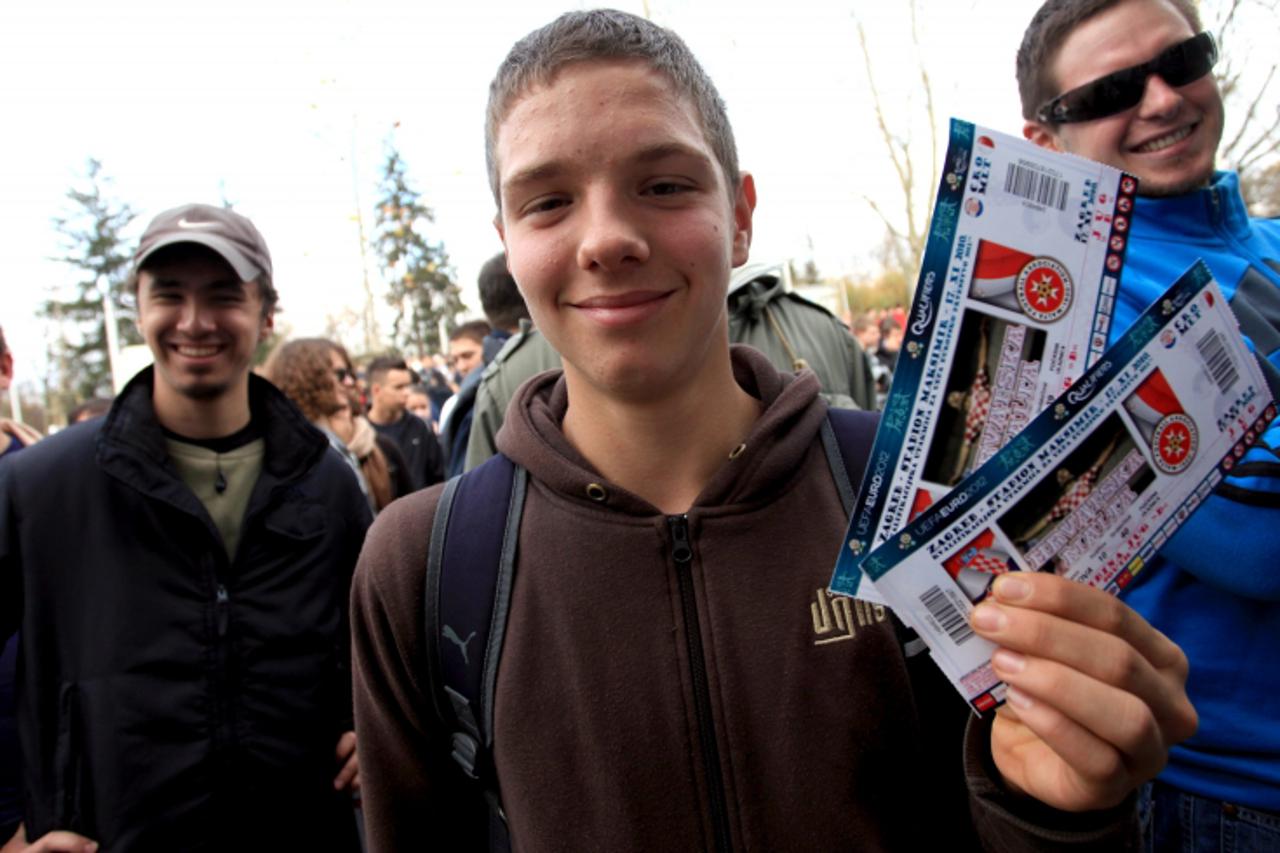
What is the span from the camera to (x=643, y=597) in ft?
4.75

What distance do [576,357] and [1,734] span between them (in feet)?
9.17

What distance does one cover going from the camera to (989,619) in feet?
3.25

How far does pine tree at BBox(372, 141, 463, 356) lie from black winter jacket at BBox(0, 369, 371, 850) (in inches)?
1587

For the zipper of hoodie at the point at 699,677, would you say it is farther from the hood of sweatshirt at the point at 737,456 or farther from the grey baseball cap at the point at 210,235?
the grey baseball cap at the point at 210,235

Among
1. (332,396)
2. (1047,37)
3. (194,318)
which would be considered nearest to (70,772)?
(194,318)

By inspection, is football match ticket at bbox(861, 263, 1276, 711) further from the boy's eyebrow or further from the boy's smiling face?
the boy's eyebrow

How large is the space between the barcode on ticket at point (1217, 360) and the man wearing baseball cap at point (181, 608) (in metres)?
2.52

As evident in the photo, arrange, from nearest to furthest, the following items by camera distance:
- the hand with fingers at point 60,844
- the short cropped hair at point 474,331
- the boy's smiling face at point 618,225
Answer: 1. the boy's smiling face at point 618,225
2. the hand with fingers at point 60,844
3. the short cropped hair at point 474,331

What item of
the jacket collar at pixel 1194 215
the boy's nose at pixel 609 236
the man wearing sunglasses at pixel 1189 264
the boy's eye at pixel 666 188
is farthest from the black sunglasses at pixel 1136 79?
the boy's nose at pixel 609 236

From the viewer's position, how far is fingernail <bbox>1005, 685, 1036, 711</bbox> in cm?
100

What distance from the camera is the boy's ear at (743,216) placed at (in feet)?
5.66

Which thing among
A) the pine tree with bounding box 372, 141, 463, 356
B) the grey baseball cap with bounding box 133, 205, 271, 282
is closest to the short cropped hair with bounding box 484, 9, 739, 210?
the grey baseball cap with bounding box 133, 205, 271, 282

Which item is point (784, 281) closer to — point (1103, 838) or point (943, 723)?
point (943, 723)

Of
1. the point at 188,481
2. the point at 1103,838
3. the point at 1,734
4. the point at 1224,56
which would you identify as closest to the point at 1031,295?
the point at 1103,838
